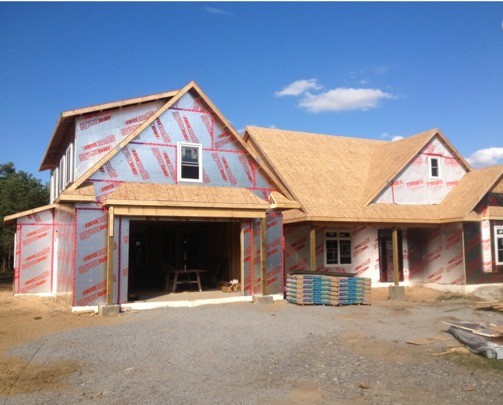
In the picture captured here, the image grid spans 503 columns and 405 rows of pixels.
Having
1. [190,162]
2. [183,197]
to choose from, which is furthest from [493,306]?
[190,162]

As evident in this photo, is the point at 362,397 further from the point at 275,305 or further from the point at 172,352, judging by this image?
the point at 275,305

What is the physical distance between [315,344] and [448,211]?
12362 mm

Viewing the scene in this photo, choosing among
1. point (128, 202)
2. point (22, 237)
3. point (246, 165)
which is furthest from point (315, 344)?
point (22, 237)

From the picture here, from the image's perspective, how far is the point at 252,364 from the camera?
7742 millimetres

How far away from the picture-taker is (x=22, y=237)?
59.5 ft

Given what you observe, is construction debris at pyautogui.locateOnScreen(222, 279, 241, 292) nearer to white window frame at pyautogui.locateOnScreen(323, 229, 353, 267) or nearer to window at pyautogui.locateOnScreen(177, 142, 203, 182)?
window at pyautogui.locateOnScreen(177, 142, 203, 182)

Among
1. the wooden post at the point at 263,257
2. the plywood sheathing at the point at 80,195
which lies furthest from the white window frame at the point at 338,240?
the plywood sheathing at the point at 80,195

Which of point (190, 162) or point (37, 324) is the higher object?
point (190, 162)

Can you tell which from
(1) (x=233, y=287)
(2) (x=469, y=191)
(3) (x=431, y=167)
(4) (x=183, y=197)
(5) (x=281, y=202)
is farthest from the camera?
(3) (x=431, y=167)

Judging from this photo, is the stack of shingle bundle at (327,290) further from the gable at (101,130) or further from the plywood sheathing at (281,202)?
the gable at (101,130)

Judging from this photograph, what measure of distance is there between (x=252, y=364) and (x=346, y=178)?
1407cm

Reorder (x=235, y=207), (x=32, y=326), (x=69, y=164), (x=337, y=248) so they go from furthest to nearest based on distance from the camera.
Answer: (x=337, y=248)
(x=69, y=164)
(x=235, y=207)
(x=32, y=326)

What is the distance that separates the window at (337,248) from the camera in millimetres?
19656

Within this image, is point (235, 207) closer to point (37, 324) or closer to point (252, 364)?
point (37, 324)
